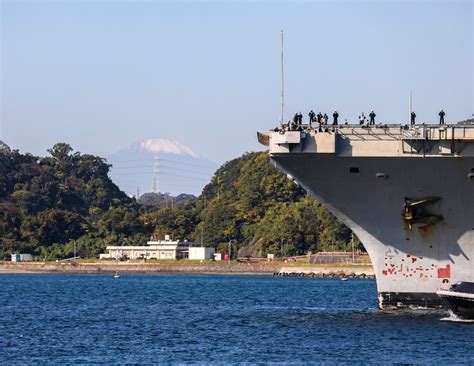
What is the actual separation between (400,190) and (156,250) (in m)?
141

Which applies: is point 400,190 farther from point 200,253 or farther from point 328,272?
point 200,253

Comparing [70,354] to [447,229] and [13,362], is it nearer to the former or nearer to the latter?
[13,362]

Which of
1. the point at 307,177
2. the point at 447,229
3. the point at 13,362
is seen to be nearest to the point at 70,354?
the point at 13,362

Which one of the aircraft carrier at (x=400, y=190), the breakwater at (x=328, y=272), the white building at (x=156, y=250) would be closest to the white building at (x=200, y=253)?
the white building at (x=156, y=250)

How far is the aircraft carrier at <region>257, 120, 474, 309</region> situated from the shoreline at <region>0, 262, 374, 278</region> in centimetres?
9703

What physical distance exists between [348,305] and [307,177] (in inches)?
684

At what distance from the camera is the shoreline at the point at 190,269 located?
153000mm

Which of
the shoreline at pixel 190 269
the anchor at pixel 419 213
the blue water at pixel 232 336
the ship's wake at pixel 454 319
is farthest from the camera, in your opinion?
the shoreline at pixel 190 269

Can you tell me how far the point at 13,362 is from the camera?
37.9 meters

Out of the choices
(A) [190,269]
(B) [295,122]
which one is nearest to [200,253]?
Answer: (A) [190,269]

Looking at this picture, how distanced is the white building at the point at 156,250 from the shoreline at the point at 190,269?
5.47 meters

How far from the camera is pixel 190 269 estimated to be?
175875mm

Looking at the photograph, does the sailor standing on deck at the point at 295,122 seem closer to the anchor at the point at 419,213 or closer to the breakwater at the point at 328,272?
the anchor at the point at 419,213

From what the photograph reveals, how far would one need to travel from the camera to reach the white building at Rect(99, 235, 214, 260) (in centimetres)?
18638
